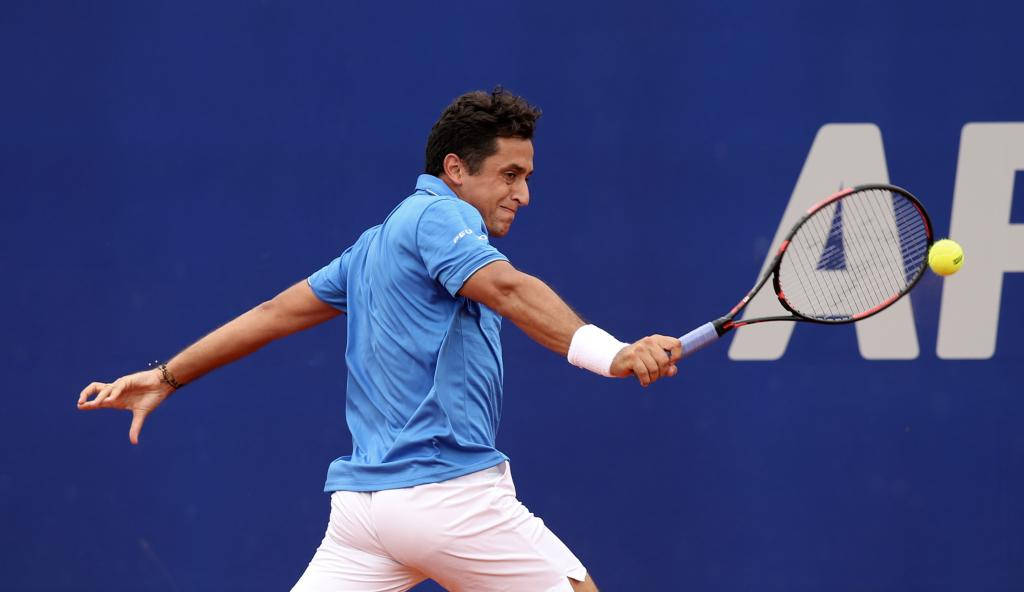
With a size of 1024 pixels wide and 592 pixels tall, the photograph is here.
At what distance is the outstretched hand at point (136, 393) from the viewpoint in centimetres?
310

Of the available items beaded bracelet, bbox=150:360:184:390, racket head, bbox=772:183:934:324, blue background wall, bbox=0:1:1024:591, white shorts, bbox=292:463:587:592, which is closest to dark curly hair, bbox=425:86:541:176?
white shorts, bbox=292:463:587:592

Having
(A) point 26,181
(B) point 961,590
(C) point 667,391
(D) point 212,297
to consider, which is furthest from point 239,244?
(B) point 961,590

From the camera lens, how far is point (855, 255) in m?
3.99

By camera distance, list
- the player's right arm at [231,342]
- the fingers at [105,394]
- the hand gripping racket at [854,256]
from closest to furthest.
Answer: the fingers at [105,394] → the player's right arm at [231,342] → the hand gripping racket at [854,256]

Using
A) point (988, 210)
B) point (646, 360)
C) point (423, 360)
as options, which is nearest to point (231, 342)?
point (423, 360)

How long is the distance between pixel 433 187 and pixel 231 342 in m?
0.68

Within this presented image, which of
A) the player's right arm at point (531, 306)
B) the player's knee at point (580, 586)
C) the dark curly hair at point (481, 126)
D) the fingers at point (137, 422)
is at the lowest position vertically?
the player's knee at point (580, 586)

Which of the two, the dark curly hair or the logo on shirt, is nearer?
the logo on shirt

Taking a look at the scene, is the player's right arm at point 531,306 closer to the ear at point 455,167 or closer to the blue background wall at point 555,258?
the ear at point 455,167

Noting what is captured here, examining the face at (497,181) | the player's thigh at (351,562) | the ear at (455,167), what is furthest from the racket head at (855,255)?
the player's thigh at (351,562)

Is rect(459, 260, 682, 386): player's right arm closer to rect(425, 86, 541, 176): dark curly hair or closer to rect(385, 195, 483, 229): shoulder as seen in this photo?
rect(385, 195, 483, 229): shoulder

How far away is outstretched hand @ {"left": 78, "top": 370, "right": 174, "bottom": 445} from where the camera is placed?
310 cm

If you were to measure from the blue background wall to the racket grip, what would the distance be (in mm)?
1570

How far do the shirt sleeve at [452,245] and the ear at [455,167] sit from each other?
0.86 ft
